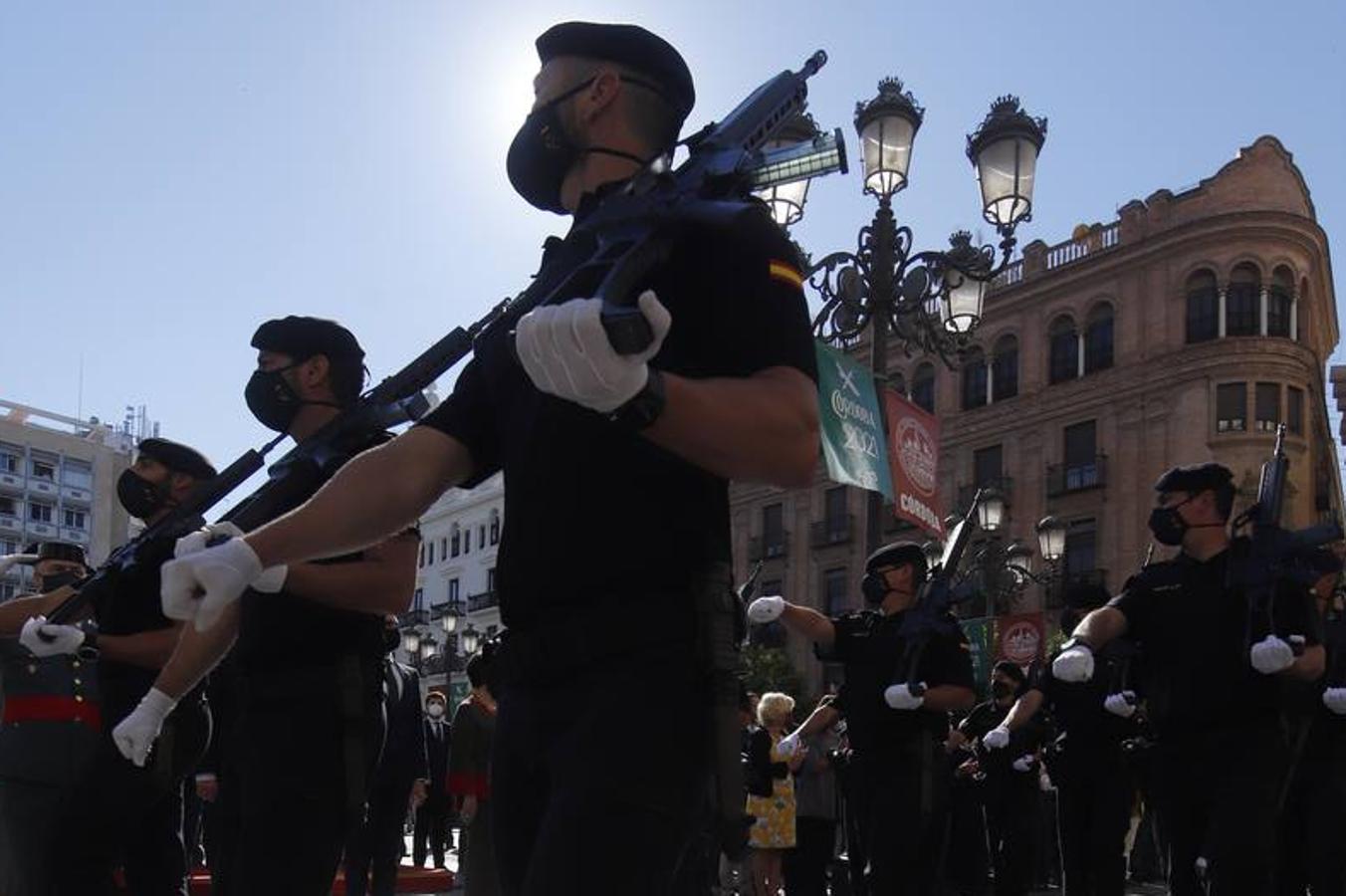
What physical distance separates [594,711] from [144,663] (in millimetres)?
3360

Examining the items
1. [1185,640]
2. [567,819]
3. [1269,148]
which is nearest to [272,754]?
[567,819]

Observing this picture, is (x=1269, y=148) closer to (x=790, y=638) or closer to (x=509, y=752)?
(x=790, y=638)

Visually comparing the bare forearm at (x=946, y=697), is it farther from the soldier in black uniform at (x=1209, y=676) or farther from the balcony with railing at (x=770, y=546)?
the balcony with railing at (x=770, y=546)

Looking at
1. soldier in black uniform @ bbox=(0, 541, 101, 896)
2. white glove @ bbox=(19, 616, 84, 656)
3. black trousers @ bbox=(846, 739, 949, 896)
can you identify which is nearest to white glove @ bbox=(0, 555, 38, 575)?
soldier in black uniform @ bbox=(0, 541, 101, 896)

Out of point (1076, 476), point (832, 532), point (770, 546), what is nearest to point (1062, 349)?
point (1076, 476)

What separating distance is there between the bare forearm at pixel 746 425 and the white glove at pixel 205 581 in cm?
74

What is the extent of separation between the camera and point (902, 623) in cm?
786

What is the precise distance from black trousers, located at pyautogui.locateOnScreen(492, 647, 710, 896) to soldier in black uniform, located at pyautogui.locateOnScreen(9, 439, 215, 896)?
297cm

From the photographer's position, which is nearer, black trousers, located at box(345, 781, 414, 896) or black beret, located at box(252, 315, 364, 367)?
black beret, located at box(252, 315, 364, 367)

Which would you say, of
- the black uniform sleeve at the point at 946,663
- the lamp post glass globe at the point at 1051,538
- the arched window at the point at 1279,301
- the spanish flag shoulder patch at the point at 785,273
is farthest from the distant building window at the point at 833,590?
the spanish flag shoulder patch at the point at 785,273

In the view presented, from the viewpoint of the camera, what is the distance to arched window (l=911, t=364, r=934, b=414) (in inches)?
2000

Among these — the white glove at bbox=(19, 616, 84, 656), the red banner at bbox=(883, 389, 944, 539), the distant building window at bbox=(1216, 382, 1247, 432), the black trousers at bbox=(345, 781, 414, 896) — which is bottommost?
the black trousers at bbox=(345, 781, 414, 896)

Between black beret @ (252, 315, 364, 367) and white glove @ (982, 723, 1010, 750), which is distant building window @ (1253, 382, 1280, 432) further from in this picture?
black beret @ (252, 315, 364, 367)

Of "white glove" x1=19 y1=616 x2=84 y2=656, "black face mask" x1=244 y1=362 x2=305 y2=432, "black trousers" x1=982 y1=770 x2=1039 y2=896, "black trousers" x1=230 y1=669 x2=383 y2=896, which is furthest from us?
"black trousers" x1=982 y1=770 x2=1039 y2=896
